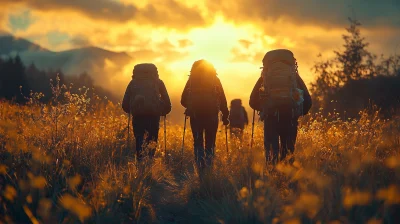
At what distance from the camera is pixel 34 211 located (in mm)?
4746

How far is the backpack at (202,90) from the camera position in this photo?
335 inches

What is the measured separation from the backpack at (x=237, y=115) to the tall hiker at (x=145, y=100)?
25.3 feet

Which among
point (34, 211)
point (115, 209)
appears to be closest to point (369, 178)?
point (115, 209)

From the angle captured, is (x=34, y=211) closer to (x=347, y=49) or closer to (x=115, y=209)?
(x=115, y=209)

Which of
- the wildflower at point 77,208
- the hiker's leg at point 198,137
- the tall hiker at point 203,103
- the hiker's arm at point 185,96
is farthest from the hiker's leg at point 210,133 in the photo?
the wildflower at point 77,208

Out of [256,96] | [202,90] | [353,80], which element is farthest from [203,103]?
[353,80]

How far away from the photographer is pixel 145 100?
356 inches

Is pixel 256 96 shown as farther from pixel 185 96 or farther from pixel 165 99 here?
pixel 165 99

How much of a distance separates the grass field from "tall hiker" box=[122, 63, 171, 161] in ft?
3.57

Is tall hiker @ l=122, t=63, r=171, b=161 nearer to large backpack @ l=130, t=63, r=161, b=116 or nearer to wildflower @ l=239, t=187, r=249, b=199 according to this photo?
large backpack @ l=130, t=63, r=161, b=116

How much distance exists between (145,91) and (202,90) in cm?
133

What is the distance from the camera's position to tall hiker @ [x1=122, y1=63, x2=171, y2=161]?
9047mm

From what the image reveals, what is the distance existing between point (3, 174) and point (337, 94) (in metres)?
26.4

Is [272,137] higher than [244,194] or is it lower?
higher
